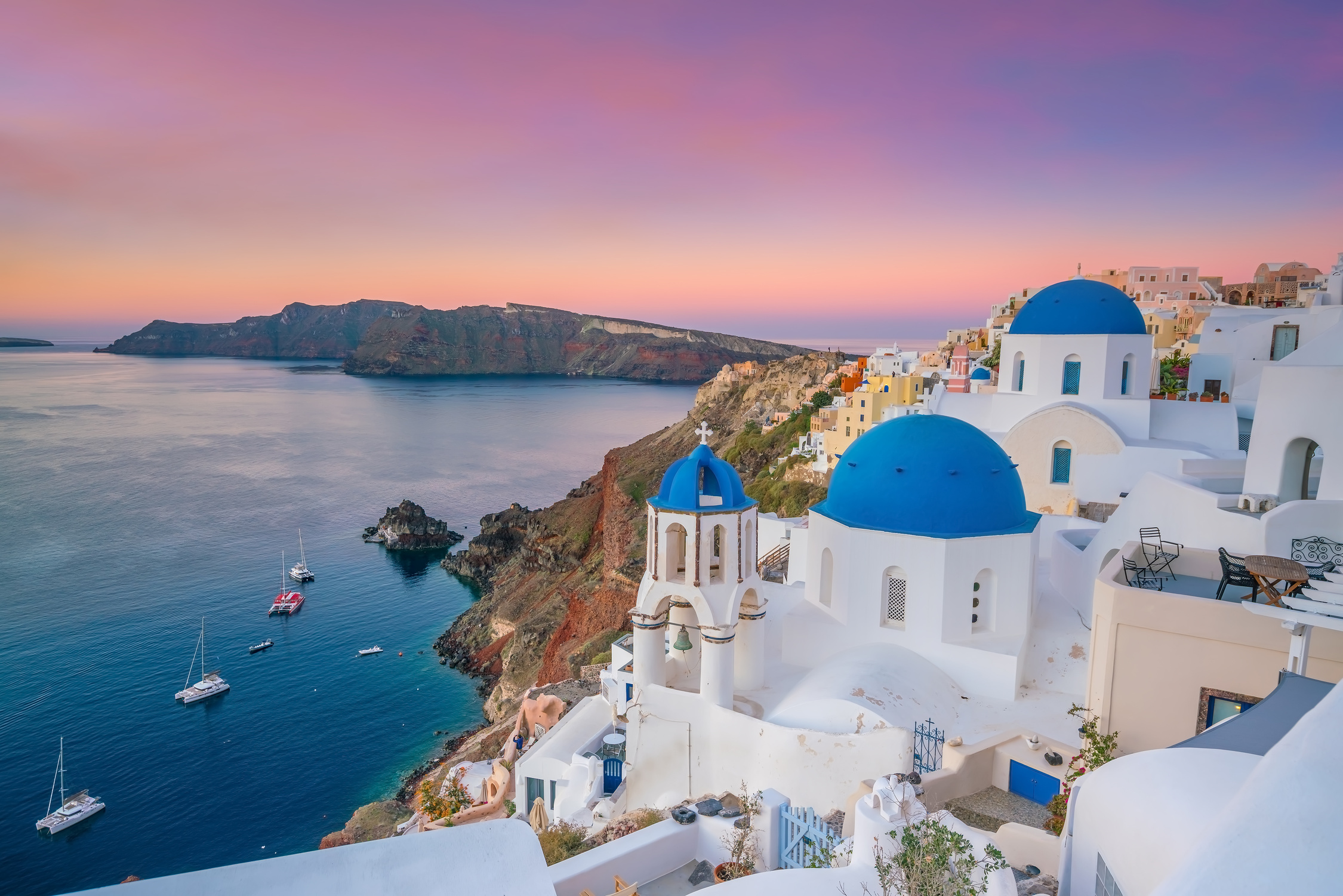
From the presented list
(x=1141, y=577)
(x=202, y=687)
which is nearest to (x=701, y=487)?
(x=1141, y=577)

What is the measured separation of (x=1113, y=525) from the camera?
14.1 m

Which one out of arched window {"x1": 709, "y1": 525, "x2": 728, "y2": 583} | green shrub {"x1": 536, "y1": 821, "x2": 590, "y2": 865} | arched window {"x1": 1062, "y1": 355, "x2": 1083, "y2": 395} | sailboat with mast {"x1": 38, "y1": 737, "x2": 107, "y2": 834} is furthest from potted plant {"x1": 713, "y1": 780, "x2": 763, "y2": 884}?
sailboat with mast {"x1": 38, "y1": 737, "x2": 107, "y2": 834}

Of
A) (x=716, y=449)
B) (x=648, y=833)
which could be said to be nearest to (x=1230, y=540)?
(x=648, y=833)

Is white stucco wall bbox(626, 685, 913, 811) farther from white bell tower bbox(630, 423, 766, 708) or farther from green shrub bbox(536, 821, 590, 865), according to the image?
green shrub bbox(536, 821, 590, 865)

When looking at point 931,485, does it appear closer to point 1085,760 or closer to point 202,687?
point 1085,760

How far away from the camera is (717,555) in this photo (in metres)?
13.0

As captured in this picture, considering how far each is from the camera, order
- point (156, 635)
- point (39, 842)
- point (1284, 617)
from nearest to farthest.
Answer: point (1284, 617), point (39, 842), point (156, 635)

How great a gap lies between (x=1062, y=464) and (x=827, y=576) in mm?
9759

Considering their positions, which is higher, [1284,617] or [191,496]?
[1284,617]

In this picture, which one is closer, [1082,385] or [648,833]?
[648,833]

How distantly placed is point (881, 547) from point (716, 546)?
9.65 feet

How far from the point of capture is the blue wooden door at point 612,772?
46.8 feet

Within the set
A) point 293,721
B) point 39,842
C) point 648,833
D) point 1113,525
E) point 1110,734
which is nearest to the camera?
point 648,833

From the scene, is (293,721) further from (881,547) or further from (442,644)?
(881,547)
